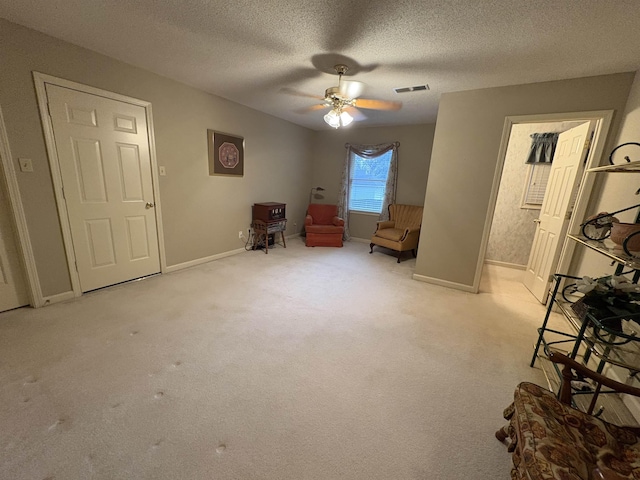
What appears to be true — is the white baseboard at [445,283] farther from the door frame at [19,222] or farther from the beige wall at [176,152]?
the door frame at [19,222]

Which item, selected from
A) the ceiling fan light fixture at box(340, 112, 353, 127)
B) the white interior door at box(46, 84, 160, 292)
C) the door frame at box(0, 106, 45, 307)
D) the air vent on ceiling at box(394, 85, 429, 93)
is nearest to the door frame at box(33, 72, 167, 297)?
the white interior door at box(46, 84, 160, 292)

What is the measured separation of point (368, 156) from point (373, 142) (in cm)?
30

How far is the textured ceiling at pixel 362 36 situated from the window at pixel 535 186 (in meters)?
2.00

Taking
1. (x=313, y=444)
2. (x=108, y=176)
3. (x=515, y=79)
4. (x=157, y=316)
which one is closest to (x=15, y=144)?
(x=108, y=176)

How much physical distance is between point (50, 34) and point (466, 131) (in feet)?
13.7

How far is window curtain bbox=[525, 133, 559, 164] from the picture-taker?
391 centimetres

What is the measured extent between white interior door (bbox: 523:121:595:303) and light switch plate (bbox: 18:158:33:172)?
17.4ft

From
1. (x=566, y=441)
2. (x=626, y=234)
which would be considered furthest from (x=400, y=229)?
(x=566, y=441)

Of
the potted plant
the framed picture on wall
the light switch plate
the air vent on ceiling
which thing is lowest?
the potted plant

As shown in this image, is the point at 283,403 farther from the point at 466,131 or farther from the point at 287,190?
the point at 287,190

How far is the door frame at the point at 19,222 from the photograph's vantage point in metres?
2.13

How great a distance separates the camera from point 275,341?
212cm

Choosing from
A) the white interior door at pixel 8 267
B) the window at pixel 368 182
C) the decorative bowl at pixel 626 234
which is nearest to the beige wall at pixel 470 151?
the decorative bowl at pixel 626 234

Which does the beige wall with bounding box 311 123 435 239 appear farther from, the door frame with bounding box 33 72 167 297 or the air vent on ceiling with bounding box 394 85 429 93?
the door frame with bounding box 33 72 167 297
